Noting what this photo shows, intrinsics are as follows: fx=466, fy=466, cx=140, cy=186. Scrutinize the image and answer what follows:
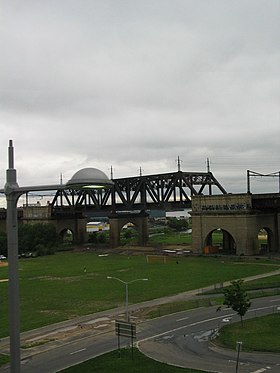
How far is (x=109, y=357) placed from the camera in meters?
33.5

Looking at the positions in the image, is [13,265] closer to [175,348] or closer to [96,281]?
[175,348]

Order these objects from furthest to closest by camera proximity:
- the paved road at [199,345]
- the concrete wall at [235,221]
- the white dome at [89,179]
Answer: the concrete wall at [235,221], the paved road at [199,345], the white dome at [89,179]

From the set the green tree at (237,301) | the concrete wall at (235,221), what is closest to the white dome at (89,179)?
the green tree at (237,301)

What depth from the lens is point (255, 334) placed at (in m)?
37.5

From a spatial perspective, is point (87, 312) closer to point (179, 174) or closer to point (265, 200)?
point (265, 200)

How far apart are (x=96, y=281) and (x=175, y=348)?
3717 centimetres

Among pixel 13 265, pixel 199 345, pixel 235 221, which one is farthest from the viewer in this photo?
pixel 235 221

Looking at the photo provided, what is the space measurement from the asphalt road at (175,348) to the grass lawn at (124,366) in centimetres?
106

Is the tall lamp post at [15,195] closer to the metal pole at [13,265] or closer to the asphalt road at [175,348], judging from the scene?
the metal pole at [13,265]

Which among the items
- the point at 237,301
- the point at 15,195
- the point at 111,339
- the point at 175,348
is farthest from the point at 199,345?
the point at 15,195

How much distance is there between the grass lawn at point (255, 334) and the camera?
34.1 metres

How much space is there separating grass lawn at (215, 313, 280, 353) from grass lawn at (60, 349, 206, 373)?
6505mm

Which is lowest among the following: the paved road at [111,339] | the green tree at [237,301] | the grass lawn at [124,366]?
the paved road at [111,339]

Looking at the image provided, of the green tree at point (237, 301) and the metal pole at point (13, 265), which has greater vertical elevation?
the metal pole at point (13, 265)
